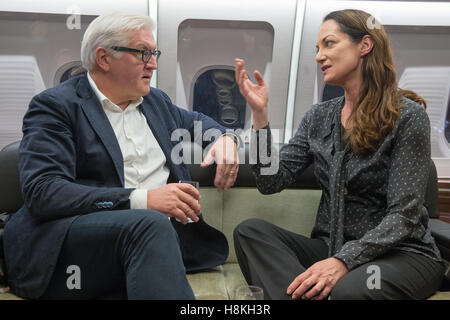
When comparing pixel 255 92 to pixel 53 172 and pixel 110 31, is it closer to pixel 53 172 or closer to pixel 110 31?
pixel 110 31

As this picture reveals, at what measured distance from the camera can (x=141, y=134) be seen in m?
1.95

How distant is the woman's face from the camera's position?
1.94 metres

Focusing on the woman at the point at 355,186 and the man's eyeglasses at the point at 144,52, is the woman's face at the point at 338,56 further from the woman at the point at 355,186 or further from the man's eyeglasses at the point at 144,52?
the man's eyeglasses at the point at 144,52

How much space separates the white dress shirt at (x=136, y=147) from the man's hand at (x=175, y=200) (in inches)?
13.0

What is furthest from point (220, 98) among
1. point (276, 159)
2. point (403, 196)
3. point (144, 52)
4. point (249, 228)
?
point (403, 196)

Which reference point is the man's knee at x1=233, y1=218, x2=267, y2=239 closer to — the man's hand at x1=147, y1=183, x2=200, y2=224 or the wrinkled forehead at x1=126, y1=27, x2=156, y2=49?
the man's hand at x1=147, y1=183, x2=200, y2=224

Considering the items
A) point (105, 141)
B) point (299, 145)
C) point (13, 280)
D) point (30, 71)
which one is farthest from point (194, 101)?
point (13, 280)

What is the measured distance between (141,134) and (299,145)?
2.37 feet

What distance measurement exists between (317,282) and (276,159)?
650 mm

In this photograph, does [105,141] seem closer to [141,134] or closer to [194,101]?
[141,134]

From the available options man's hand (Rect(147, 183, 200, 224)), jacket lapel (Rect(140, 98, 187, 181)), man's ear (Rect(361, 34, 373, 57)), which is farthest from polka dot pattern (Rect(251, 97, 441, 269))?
man's hand (Rect(147, 183, 200, 224))

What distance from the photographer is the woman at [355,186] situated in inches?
64.3

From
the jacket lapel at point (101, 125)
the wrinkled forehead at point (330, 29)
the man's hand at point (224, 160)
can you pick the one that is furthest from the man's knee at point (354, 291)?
the wrinkled forehead at point (330, 29)

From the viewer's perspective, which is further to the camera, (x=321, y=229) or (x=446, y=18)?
(x=446, y=18)
